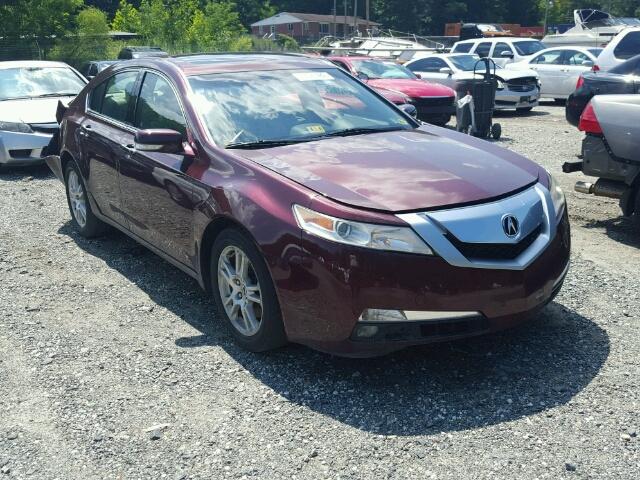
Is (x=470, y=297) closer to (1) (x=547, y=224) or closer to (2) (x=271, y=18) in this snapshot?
(1) (x=547, y=224)

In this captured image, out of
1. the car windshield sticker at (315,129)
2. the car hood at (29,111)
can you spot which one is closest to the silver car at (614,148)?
the car windshield sticker at (315,129)

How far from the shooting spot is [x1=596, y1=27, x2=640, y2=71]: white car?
1245 cm

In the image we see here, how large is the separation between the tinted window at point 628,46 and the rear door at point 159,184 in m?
9.73

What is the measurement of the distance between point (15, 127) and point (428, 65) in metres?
11.2

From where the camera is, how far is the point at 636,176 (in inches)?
240

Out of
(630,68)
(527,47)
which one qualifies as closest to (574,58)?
(527,47)

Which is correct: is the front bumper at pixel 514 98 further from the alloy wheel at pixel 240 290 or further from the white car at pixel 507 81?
the alloy wheel at pixel 240 290

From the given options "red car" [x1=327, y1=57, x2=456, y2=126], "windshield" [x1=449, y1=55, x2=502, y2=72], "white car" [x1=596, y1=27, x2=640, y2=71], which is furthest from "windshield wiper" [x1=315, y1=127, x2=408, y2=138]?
"windshield" [x1=449, y1=55, x2=502, y2=72]

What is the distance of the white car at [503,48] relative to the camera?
68.8ft

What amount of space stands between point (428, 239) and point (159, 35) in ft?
125

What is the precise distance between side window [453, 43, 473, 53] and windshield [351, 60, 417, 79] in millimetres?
6712

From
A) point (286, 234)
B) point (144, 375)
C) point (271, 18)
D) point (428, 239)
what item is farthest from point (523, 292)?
point (271, 18)

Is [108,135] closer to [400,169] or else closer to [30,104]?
[400,169]

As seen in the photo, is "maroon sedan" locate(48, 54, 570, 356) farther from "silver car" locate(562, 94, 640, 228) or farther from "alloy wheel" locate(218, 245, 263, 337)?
"silver car" locate(562, 94, 640, 228)
